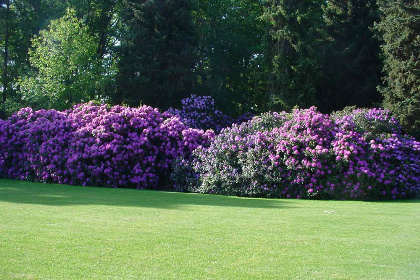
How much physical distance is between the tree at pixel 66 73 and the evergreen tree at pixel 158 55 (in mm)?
2016

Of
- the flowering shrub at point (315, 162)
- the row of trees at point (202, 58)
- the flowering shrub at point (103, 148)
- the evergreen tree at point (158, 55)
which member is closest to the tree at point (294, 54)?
the row of trees at point (202, 58)

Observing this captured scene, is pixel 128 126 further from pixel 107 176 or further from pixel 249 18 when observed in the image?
pixel 249 18

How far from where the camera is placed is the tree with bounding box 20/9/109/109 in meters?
29.5

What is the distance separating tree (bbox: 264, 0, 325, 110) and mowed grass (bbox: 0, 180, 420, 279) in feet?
61.0

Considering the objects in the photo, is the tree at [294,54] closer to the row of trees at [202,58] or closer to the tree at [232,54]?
the row of trees at [202,58]

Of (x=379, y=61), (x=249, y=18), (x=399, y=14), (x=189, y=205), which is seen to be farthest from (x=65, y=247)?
(x=249, y=18)

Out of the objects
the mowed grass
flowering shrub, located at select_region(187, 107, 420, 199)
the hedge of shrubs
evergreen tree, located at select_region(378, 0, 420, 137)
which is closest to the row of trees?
evergreen tree, located at select_region(378, 0, 420, 137)

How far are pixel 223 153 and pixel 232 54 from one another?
1946cm

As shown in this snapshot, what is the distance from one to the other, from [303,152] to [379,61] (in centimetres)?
1566

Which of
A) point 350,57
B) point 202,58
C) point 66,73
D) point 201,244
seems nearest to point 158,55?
point 202,58

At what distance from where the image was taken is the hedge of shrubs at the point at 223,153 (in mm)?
14883

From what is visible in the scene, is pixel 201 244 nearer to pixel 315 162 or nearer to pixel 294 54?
pixel 315 162

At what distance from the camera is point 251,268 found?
5.05 meters

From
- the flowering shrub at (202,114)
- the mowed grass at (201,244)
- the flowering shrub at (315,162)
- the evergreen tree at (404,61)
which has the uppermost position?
the evergreen tree at (404,61)
